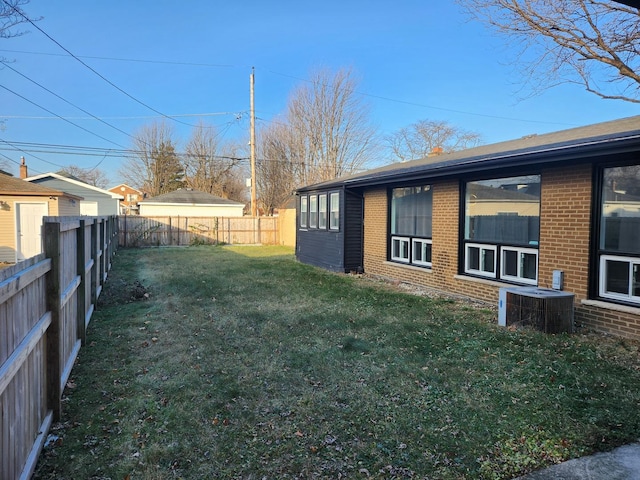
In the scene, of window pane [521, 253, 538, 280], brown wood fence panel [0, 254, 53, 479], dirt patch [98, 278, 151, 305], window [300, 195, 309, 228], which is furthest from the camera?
window [300, 195, 309, 228]

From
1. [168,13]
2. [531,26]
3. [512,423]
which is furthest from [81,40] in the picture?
[512,423]

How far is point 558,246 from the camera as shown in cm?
612

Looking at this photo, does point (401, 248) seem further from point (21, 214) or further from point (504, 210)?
point (21, 214)

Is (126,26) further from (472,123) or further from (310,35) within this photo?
(472,123)

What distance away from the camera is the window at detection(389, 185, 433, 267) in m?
9.26

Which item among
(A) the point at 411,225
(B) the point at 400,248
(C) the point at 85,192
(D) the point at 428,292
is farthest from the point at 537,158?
(C) the point at 85,192

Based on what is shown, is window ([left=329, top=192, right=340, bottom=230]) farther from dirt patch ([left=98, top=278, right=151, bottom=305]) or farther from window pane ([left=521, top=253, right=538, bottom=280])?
window pane ([left=521, top=253, right=538, bottom=280])

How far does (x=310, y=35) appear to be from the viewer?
16594mm

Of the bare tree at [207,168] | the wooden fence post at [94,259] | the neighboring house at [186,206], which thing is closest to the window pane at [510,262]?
the wooden fence post at [94,259]

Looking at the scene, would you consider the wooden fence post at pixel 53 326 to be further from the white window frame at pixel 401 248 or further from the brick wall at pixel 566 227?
the white window frame at pixel 401 248

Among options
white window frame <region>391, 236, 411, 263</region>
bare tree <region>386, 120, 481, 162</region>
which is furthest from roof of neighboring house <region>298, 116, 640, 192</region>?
bare tree <region>386, 120, 481, 162</region>

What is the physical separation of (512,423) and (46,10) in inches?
561

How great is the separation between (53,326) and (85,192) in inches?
989

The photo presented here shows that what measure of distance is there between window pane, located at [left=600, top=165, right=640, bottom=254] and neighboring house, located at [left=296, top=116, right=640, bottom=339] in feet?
0.04
